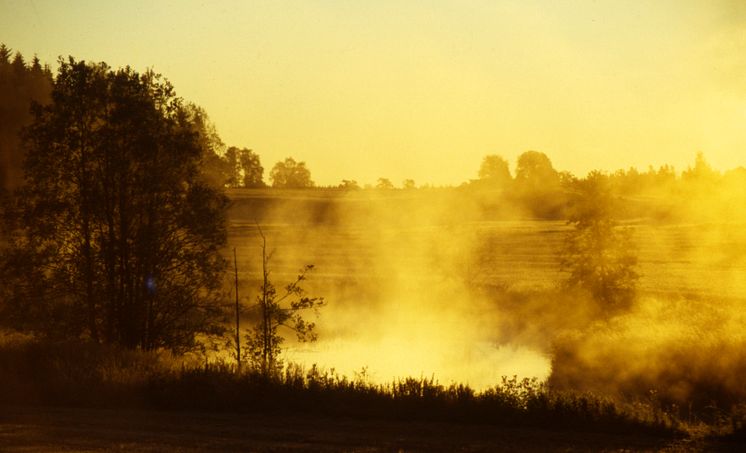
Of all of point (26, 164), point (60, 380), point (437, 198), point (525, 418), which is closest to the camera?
point (525, 418)

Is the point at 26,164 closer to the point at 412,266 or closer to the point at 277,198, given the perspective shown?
the point at 412,266

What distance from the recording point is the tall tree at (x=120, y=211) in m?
19.7

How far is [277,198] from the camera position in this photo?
97.8 meters

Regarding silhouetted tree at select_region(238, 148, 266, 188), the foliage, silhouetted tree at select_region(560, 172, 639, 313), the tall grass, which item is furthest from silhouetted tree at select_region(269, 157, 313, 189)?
the tall grass

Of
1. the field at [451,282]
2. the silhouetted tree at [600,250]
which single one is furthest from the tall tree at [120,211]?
the silhouetted tree at [600,250]

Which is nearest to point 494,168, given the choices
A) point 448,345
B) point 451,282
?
point 451,282

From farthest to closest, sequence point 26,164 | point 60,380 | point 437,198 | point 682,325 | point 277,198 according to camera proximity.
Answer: point 437,198 → point 277,198 → point 682,325 → point 26,164 → point 60,380

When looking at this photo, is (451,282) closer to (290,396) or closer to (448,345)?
(448,345)

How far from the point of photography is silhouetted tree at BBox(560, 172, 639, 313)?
36.3 meters

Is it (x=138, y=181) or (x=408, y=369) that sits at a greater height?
(x=138, y=181)

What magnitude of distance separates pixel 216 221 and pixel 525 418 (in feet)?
39.0

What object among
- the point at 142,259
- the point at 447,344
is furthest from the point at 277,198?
the point at 142,259

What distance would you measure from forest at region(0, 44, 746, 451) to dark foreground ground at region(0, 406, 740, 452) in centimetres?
21

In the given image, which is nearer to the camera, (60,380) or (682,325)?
(60,380)
